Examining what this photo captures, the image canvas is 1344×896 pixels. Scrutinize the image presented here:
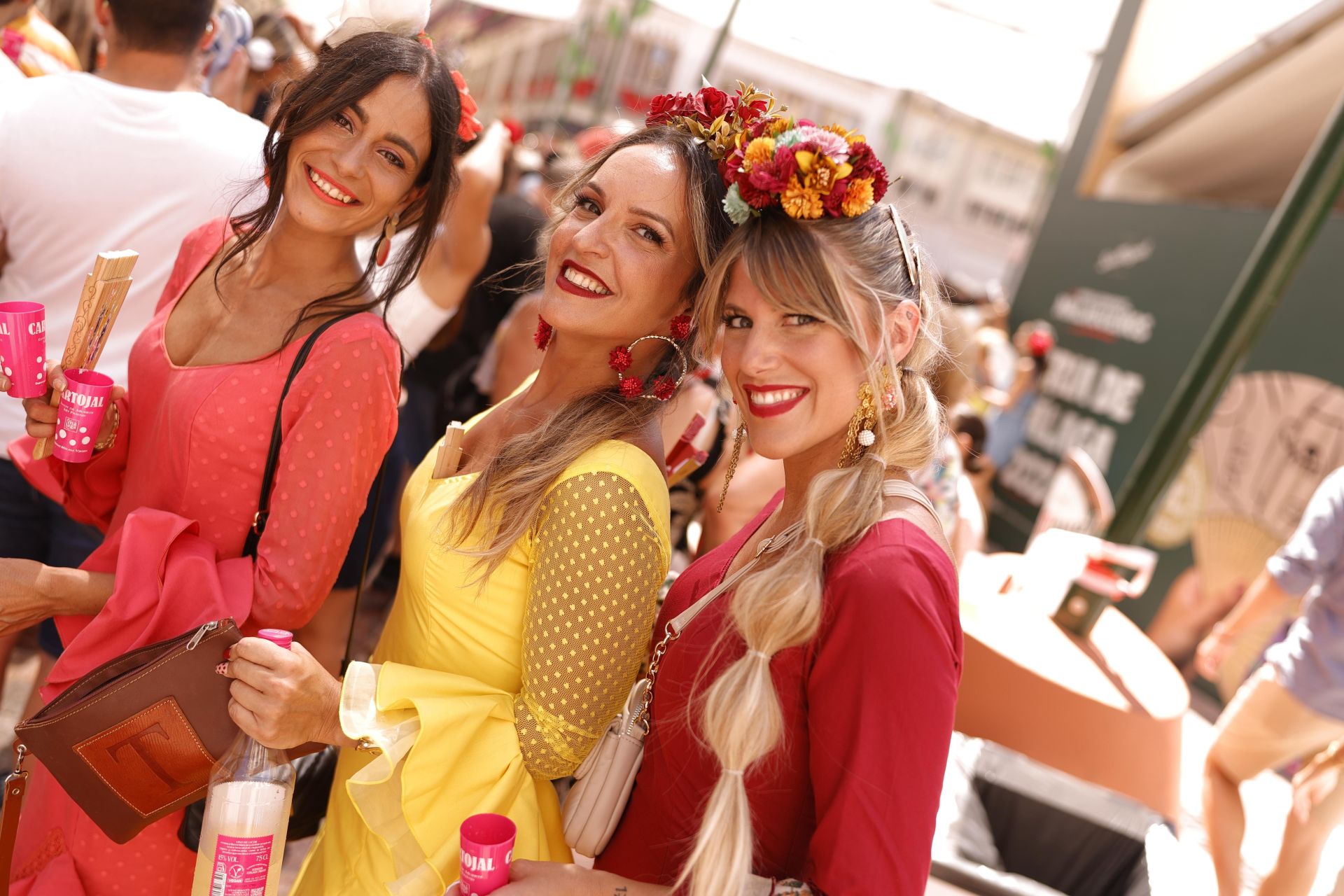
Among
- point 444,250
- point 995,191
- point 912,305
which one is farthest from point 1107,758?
point 995,191

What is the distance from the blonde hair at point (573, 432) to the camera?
60.2 inches

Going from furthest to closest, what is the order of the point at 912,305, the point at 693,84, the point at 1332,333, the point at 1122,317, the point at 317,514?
the point at 693,84, the point at 1122,317, the point at 1332,333, the point at 317,514, the point at 912,305

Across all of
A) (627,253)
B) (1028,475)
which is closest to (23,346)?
(627,253)

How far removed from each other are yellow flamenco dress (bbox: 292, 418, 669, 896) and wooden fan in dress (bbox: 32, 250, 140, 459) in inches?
27.7

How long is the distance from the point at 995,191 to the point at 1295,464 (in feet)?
44.1

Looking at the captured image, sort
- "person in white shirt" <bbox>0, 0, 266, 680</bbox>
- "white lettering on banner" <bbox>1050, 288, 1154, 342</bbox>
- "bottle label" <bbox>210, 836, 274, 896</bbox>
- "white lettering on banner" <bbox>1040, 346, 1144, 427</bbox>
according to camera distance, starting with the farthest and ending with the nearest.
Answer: "white lettering on banner" <bbox>1050, 288, 1154, 342</bbox> < "white lettering on banner" <bbox>1040, 346, 1144, 427</bbox> < "person in white shirt" <bbox>0, 0, 266, 680</bbox> < "bottle label" <bbox>210, 836, 274, 896</bbox>

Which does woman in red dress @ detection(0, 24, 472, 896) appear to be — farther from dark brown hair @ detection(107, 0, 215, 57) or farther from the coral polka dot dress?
dark brown hair @ detection(107, 0, 215, 57)

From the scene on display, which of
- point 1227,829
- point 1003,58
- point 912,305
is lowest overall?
point 1227,829

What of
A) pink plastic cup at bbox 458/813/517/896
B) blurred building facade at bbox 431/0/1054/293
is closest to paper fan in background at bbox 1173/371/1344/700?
pink plastic cup at bbox 458/813/517/896

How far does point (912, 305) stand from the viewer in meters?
1.43

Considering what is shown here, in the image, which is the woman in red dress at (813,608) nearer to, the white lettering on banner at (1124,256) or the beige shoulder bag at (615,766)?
the beige shoulder bag at (615,766)

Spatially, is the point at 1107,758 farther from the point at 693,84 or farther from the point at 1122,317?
the point at 693,84

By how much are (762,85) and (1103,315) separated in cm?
1020

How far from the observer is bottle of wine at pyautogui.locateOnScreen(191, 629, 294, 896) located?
51.0 inches
